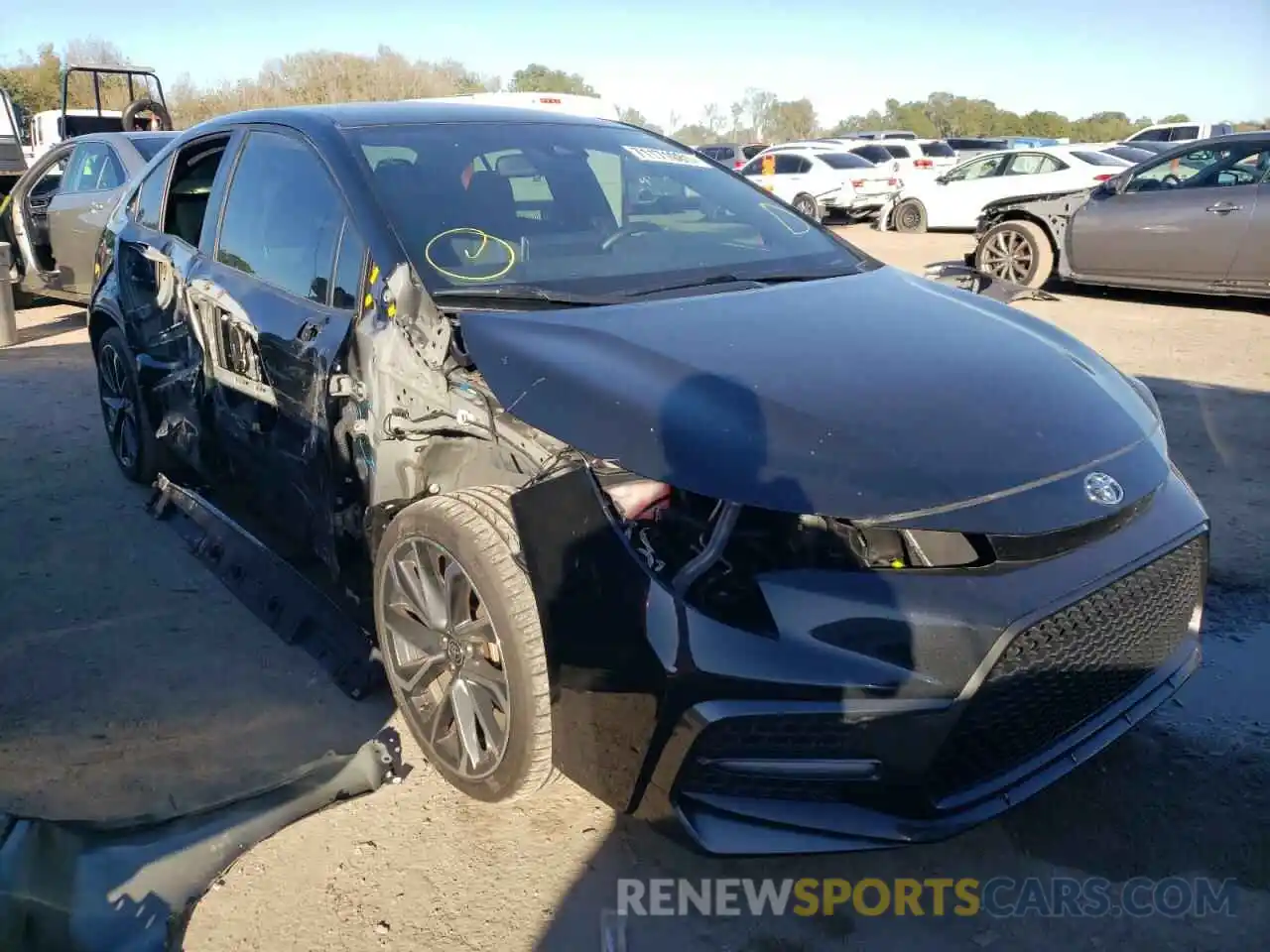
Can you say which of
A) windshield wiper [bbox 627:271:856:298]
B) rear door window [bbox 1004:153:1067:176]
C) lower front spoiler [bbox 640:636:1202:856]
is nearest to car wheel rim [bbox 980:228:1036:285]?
rear door window [bbox 1004:153:1067:176]

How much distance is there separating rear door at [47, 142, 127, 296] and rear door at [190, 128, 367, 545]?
522 centimetres

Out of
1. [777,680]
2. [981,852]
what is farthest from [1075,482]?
[981,852]

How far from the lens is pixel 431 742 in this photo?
279cm

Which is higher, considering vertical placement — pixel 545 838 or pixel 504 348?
pixel 504 348

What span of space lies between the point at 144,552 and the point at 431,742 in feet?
6.95

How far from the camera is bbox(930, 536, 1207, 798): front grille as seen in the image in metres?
2.06

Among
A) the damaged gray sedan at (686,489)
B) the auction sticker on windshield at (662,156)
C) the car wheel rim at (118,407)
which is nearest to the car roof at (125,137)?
the car wheel rim at (118,407)

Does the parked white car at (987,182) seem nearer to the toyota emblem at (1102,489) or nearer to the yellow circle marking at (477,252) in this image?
the yellow circle marking at (477,252)

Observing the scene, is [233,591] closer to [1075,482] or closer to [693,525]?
[693,525]

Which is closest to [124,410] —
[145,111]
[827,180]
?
[145,111]

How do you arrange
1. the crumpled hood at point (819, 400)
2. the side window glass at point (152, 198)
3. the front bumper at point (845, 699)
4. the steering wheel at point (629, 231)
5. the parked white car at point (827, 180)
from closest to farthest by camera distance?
1. the front bumper at point (845, 699)
2. the crumpled hood at point (819, 400)
3. the steering wheel at point (629, 231)
4. the side window glass at point (152, 198)
5. the parked white car at point (827, 180)

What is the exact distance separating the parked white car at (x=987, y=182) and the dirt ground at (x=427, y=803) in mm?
11370

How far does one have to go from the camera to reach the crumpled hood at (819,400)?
211cm

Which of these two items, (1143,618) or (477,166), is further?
(477,166)
